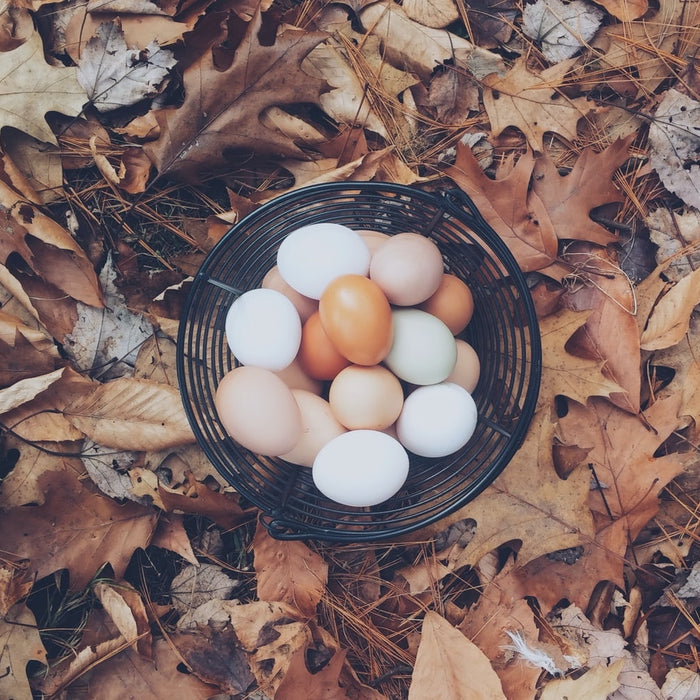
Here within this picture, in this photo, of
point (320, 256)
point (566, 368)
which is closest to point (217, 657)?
point (320, 256)

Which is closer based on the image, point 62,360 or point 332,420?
point 332,420

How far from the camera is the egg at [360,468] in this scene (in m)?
1.33

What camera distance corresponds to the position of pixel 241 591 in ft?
5.24

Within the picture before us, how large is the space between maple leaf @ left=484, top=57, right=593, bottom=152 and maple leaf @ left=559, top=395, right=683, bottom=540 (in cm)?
68

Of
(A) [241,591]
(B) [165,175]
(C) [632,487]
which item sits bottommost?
(A) [241,591]

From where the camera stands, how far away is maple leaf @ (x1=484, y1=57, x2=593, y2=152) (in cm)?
165

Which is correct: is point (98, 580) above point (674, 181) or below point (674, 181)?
below

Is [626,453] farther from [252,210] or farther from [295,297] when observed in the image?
[252,210]

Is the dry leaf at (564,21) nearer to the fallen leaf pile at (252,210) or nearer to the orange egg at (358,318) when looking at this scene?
the fallen leaf pile at (252,210)

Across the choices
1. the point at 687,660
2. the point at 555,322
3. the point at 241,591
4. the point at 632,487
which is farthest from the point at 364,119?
the point at 687,660

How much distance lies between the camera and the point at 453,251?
1646 millimetres

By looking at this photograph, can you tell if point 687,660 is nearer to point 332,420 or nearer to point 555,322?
point 555,322

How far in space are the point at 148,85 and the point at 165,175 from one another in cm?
22

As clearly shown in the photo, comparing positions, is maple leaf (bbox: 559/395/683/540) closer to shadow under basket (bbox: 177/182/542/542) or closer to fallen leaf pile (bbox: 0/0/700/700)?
fallen leaf pile (bbox: 0/0/700/700)
